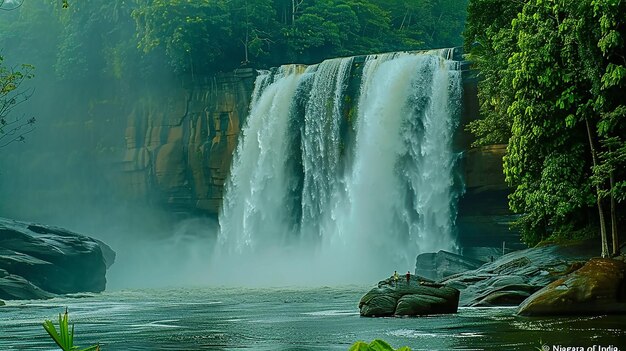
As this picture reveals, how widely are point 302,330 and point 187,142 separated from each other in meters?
30.4

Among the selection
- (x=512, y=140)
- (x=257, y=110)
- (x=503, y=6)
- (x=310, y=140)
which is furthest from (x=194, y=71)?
(x=512, y=140)

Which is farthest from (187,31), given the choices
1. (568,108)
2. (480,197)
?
(568,108)

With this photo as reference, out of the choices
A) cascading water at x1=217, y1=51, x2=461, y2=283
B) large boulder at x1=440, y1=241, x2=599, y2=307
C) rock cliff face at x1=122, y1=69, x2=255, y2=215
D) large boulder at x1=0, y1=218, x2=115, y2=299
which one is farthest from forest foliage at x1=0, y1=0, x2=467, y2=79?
large boulder at x1=440, y1=241, x2=599, y2=307

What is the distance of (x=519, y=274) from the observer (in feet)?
66.6

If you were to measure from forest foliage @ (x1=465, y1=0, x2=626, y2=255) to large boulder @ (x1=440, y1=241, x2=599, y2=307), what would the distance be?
35.5 inches

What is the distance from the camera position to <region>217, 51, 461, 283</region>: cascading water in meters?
34.7

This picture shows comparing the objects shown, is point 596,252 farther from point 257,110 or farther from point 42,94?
point 42,94

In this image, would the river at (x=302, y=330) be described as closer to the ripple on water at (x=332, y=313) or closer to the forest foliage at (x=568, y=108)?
the ripple on water at (x=332, y=313)

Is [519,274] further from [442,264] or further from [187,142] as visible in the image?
[187,142]

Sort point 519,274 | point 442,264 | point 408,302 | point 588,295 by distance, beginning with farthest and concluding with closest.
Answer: point 442,264, point 519,274, point 408,302, point 588,295

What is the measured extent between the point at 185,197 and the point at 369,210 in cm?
1220

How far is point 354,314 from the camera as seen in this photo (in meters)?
17.6

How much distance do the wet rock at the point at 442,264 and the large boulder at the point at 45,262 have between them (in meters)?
13.2

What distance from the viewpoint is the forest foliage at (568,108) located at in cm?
1827
